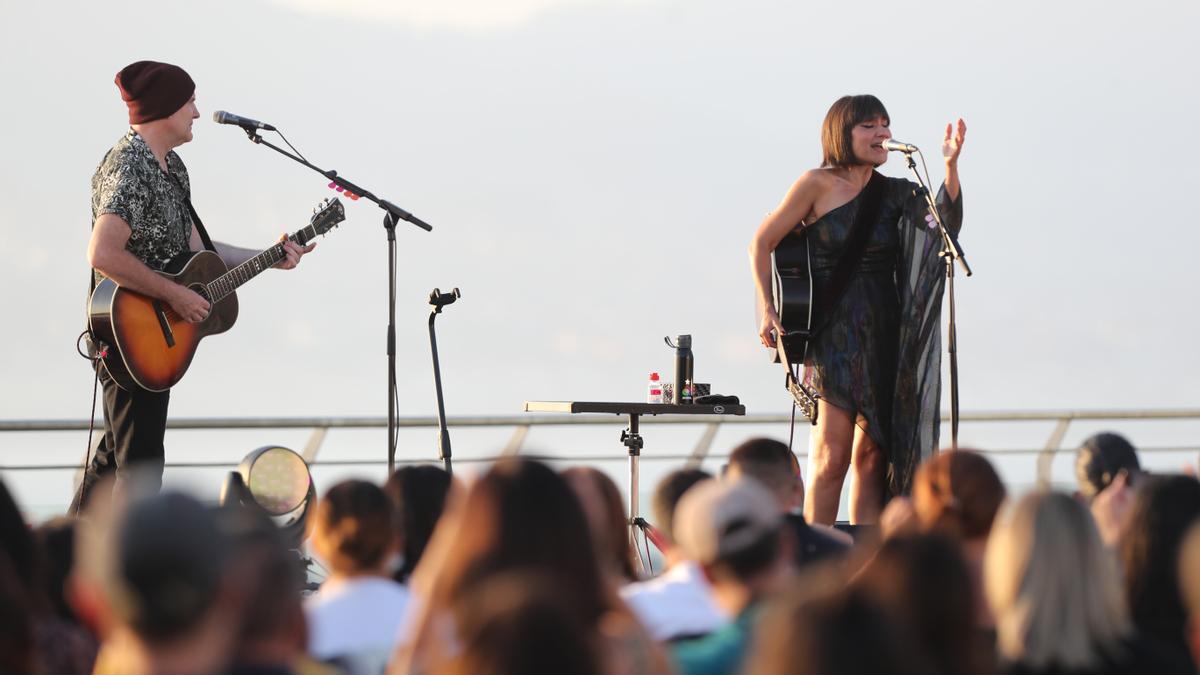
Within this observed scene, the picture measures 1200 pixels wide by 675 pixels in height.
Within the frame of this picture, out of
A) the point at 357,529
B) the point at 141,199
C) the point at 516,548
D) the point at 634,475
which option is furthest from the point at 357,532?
the point at 634,475

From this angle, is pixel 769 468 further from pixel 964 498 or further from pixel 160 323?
pixel 160 323

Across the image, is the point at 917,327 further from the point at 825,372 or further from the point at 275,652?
the point at 275,652

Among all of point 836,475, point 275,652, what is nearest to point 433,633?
point 275,652

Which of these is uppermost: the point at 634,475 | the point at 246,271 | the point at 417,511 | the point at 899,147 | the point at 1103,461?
the point at 899,147

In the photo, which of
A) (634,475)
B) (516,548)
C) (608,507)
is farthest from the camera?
(634,475)

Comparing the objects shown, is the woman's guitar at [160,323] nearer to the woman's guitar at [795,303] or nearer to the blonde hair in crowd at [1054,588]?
the woman's guitar at [795,303]

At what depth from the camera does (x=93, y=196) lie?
18.4 feet

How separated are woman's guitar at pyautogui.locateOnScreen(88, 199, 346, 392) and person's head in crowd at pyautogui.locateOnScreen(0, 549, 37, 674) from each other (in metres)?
3.26

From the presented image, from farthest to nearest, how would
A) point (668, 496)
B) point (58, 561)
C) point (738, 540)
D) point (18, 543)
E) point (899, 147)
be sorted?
1. point (899, 147)
2. point (668, 496)
3. point (58, 561)
4. point (18, 543)
5. point (738, 540)

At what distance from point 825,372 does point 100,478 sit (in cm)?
268

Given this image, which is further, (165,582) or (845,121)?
(845,121)

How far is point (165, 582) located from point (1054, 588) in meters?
1.34

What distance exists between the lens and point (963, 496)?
3287mm

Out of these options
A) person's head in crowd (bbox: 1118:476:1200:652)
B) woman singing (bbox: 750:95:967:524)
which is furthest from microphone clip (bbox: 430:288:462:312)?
person's head in crowd (bbox: 1118:476:1200:652)
